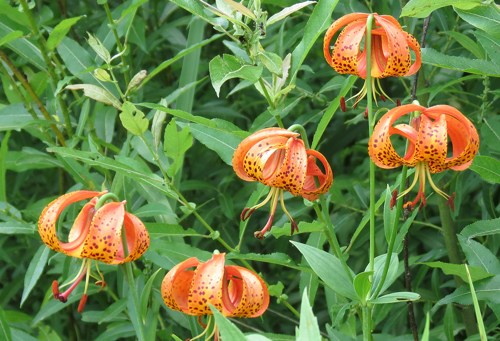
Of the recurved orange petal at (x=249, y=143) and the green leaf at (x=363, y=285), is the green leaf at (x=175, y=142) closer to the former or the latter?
the recurved orange petal at (x=249, y=143)

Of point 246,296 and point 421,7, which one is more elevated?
point 421,7

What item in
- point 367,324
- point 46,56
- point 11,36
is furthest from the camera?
point 46,56

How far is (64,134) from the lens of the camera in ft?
6.62

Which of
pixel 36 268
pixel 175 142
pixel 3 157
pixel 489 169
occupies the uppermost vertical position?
pixel 175 142

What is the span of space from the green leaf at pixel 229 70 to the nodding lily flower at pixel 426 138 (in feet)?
0.53

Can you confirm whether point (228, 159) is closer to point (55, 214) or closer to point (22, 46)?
point (55, 214)

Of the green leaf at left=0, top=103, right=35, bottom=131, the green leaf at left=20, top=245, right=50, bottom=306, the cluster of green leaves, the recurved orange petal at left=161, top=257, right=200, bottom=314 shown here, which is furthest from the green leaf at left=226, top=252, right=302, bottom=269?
the green leaf at left=0, top=103, right=35, bottom=131

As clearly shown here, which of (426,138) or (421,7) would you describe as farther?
(421,7)

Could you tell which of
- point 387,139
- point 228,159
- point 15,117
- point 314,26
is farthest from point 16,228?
point 387,139

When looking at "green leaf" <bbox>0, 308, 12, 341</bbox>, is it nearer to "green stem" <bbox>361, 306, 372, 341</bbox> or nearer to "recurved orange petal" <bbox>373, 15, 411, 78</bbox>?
"green stem" <bbox>361, 306, 372, 341</bbox>

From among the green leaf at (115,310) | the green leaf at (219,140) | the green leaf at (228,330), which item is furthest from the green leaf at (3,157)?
the green leaf at (228,330)

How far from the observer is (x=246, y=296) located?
1.26 meters

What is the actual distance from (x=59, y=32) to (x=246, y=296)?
72 centimetres

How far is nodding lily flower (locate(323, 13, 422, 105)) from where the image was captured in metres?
1.25
